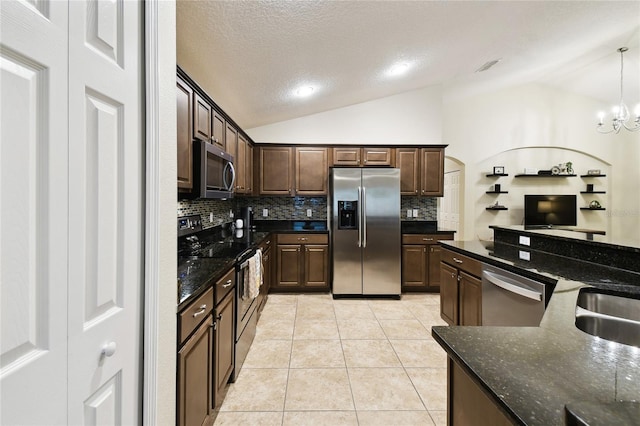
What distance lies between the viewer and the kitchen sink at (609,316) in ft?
3.82

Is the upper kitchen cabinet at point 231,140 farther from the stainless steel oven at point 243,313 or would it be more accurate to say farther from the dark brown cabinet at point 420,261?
the dark brown cabinet at point 420,261

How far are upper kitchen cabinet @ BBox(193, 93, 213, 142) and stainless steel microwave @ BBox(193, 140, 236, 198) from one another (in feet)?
0.31

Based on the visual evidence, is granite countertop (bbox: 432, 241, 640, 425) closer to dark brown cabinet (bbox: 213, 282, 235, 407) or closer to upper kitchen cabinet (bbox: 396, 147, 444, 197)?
dark brown cabinet (bbox: 213, 282, 235, 407)

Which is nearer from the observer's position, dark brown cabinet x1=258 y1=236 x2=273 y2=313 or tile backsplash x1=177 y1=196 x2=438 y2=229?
dark brown cabinet x1=258 y1=236 x2=273 y2=313

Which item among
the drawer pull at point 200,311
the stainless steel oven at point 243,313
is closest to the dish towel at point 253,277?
the stainless steel oven at point 243,313

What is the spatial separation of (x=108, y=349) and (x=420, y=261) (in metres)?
3.99

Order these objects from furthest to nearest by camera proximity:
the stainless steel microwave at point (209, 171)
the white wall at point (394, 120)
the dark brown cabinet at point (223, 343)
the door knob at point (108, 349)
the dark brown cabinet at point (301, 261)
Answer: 1. the white wall at point (394, 120)
2. the dark brown cabinet at point (301, 261)
3. the stainless steel microwave at point (209, 171)
4. the dark brown cabinet at point (223, 343)
5. the door knob at point (108, 349)

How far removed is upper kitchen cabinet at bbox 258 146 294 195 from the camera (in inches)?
171

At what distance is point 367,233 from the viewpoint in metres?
3.99

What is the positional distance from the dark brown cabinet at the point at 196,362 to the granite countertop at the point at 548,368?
3.46 ft

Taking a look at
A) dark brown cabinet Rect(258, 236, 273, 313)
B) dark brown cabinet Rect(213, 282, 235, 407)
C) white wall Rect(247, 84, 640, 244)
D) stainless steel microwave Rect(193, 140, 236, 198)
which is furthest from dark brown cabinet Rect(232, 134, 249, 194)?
white wall Rect(247, 84, 640, 244)

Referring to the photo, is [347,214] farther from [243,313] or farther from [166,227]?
[166,227]

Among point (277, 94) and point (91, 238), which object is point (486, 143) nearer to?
point (277, 94)

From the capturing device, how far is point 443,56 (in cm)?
342
